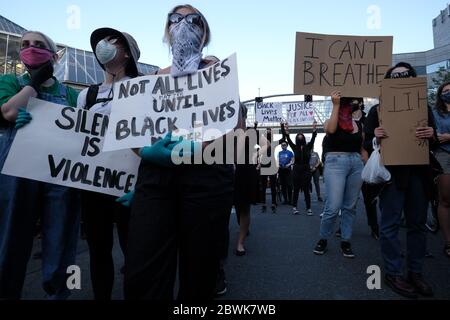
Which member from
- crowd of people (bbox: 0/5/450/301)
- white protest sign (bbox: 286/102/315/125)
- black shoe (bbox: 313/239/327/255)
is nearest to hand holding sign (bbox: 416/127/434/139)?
crowd of people (bbox: 0/5/450/301)

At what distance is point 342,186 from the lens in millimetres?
3805

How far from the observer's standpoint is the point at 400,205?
2873mm

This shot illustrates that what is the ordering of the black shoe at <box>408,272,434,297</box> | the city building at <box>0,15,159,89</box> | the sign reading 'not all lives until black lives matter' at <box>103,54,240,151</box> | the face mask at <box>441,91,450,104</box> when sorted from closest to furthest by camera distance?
the sign reading 'not all lives until black lives matter' at <box>103,54,240,151</box> < the black shoe at <box>408,272,434,297</box> < the face mask at <box>441,91,450,104</box> < the city building at <box>0,15,159,89</box>

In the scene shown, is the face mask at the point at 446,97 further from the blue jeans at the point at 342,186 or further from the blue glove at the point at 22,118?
the blue glove at the point at 22,118

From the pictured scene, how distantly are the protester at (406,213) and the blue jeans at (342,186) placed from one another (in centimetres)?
86

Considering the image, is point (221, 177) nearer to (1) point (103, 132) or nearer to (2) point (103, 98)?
(1) point (103, 132)

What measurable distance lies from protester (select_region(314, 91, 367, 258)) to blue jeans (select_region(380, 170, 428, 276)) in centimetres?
89

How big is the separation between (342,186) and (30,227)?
3.06m

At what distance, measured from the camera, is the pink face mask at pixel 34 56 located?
233cm

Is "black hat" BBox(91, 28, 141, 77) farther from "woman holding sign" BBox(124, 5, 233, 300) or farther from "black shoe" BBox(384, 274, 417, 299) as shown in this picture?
"black shoe" BBox(384, 274, 417, 299)

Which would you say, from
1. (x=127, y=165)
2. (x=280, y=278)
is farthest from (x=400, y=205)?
(x=127, y=165)

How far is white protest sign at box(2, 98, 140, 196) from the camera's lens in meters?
2.12

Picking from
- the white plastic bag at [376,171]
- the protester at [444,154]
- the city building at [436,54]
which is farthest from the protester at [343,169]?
the city building at [436,54]
